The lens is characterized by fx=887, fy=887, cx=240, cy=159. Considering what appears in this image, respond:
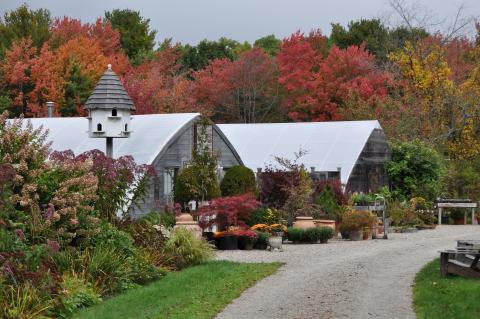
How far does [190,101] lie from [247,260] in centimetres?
2573

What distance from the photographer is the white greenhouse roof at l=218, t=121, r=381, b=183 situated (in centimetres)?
3142

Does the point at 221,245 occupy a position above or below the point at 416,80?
below

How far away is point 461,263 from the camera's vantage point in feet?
48.7

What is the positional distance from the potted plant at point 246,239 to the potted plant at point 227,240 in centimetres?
→ 12

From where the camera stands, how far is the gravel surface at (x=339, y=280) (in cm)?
1222

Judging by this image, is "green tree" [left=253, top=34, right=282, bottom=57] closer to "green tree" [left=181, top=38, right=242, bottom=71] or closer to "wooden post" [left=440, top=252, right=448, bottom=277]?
"green tree" [left=181, top=38, right=242, bottom=71]

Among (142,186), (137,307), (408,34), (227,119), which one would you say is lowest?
(137,307)

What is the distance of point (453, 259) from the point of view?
1550 centimetres

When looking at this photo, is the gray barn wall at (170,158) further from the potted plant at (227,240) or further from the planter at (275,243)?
the planter at (275,243)

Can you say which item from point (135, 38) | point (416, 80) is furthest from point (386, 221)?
point (135, 38)

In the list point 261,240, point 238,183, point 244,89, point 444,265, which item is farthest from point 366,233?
point 244,89

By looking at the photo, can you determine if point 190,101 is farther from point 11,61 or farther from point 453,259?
point 453,259

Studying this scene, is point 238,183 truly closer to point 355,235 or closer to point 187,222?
point 355,235

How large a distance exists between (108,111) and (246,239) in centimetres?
683
